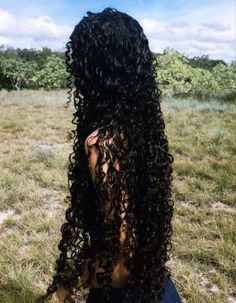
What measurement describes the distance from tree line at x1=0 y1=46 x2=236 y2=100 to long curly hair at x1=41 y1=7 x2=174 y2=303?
633 inches

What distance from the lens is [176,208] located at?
5.71 meters

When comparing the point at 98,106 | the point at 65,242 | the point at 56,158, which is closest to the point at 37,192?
the point at 56,158

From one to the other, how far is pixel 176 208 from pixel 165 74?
2100 cm

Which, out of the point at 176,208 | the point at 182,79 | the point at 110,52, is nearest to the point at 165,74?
the point at 182,79

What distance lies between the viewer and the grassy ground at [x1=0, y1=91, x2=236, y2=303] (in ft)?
13.1

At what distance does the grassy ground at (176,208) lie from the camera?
157 inches

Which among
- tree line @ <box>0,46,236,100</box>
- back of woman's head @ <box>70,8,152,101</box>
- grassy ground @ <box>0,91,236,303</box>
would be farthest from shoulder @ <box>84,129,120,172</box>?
tree line @ <box>0,46,236,100</box>

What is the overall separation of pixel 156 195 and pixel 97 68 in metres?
0.61

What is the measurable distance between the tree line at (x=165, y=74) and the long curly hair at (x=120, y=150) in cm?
1609

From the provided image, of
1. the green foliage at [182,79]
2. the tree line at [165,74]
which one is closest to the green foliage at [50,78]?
the tree line at [165,74]

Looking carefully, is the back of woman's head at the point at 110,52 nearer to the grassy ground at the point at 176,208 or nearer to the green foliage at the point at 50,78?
the grassy ground at the point at 176,208

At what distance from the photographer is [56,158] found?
8.06m

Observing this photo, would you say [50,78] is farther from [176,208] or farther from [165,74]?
[176,208]

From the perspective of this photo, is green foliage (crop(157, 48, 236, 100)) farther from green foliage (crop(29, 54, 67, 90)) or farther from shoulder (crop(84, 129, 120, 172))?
shoulder (crop(84, 129, 120, 172))
